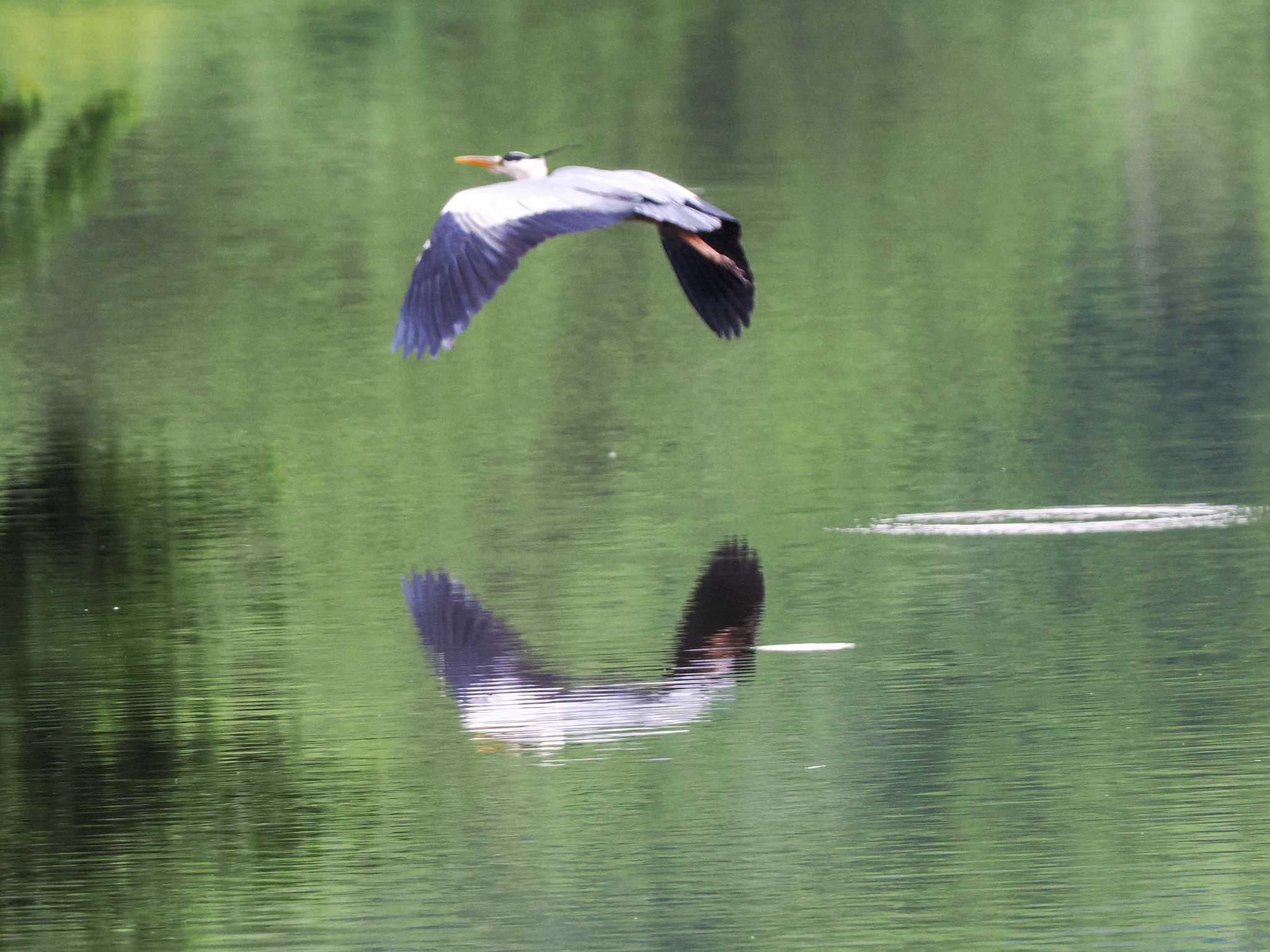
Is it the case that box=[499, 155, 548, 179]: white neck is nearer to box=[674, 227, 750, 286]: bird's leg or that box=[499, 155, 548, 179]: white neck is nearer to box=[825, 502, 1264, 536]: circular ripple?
box=[674, 227, 750, 286]: bird's leg

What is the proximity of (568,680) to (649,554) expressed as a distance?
2.06 meters

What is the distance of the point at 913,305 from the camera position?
1742cm

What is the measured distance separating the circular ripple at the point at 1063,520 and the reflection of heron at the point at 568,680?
2.97 ft

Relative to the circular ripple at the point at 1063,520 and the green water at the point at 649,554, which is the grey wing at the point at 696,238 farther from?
the circular ripple at the point at 1063,520

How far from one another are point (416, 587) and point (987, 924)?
418 cm

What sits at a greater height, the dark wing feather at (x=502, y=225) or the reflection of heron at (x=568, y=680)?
the dark wing feather at (x=502, y=225)

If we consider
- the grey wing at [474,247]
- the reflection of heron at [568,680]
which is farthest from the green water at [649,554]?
the grey wing at [474,247]

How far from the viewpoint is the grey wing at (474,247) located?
7.87 metres

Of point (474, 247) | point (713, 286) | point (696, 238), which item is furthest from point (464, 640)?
point (713, 286)

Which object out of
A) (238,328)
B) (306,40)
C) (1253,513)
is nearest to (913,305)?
(238,328)

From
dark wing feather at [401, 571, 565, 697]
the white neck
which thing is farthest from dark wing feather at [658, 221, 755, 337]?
dark wing feather at [401, 571, 565, 697]

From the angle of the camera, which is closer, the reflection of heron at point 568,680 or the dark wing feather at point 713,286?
the reflection of heron at point 568,680

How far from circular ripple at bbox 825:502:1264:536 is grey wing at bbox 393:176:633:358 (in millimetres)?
2330

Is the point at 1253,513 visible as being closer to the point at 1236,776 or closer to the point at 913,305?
the point at 1236,776
